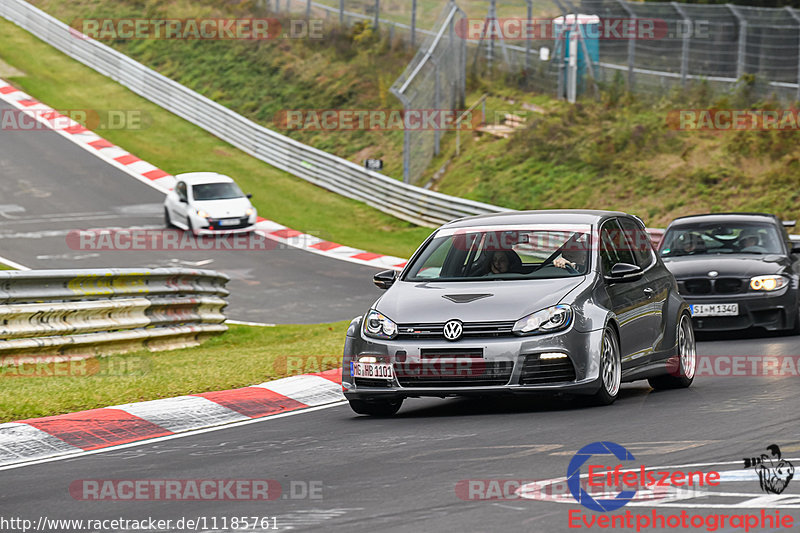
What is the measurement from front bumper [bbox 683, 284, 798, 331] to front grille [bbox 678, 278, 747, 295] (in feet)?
0.20

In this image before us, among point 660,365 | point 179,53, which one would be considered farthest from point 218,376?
point 179,53

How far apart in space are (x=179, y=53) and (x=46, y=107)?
8227mm

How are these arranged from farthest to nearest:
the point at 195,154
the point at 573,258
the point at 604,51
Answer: the point at 195,154, the point at 604,51, the point at 573,258

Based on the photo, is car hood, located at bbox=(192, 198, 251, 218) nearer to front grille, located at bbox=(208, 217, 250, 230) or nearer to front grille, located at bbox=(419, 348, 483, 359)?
front grille, located at bbox=(208, 217, 250, 230)

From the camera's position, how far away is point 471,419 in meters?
9.15

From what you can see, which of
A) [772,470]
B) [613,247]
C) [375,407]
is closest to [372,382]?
[375,407]

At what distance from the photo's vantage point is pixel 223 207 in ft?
98.2

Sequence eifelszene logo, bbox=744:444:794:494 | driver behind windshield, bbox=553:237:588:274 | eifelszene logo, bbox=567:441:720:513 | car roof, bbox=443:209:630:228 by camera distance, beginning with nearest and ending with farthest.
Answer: eifelszene logo, bbox=567:441:720:513, eifelszene logo, bbox=744:444:794:494, driver behind windshield, bbox=553:237:588:274, car roof, bbox=443:209:630:228

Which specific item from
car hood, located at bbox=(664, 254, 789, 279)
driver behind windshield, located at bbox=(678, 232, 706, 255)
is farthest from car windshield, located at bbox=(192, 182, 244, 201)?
car hood, located at bbox=(664, 254, 789, 279)

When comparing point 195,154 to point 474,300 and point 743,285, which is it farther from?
point 474,300

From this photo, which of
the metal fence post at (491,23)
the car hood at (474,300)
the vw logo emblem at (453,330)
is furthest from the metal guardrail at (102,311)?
the metal fence post at (491,23)

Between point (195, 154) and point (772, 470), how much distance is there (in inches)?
1324

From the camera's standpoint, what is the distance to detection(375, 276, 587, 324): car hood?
29.7 ft

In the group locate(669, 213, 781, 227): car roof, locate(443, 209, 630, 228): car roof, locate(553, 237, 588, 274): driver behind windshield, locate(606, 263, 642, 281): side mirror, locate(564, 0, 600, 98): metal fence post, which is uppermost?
locate(564, 0, 600, 98): metal fence post
